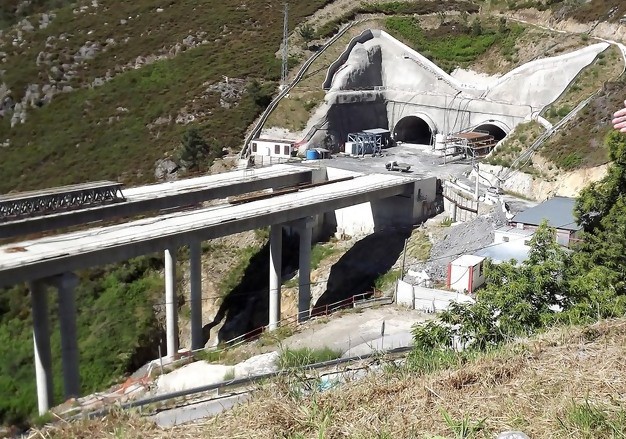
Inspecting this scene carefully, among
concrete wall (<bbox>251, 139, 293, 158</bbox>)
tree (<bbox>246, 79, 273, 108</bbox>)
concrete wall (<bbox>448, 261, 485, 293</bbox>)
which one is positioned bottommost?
concrete wall (<bbox>448, 261, 485, 293</bbox>)

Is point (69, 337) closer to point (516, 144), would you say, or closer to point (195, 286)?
point (195, 286)

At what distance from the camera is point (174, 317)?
106 ft

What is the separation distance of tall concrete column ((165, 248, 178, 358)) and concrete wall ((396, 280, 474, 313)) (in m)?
11.4

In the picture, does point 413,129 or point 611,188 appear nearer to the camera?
point 611,188

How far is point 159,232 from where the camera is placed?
28562 mm

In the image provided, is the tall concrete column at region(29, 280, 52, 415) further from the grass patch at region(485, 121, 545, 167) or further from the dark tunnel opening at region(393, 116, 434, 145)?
the dark tunnel opening at region(393, 116, 434, 145)

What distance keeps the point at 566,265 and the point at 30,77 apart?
58.8m

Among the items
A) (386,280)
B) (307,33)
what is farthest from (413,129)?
(386,280)

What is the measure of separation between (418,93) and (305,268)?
28592 mm

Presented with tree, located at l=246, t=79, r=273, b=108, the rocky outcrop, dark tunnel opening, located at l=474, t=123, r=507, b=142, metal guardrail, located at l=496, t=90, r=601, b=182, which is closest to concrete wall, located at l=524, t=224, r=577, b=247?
the rocky outcrop

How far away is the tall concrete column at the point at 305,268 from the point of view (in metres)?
35.0

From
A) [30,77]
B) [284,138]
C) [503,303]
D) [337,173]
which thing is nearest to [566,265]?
[503,303]

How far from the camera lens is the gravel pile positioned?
32906mm

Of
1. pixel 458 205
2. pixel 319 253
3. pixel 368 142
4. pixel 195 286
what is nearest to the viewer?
pixel 195 286
